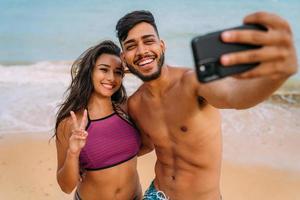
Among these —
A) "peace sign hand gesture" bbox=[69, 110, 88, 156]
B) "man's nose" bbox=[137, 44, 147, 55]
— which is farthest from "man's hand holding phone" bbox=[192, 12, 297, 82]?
"peace sign hand gesture" bbox=[69, 110, 88, 156]

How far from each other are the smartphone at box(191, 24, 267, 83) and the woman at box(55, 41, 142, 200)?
1.65m

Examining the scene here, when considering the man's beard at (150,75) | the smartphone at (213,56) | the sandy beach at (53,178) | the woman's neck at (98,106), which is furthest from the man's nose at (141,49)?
the sandy beach at (53,178)

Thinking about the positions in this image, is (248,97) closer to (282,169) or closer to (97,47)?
(97,47)

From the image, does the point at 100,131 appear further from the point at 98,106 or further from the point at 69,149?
the point at 69,149

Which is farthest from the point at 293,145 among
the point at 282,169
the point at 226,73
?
the point at 226,73

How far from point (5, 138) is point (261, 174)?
142 inches

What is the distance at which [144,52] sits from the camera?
102 inches

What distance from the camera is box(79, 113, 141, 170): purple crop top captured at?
289 centimetres

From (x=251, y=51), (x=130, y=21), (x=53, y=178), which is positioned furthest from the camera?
(x=53, y=178)

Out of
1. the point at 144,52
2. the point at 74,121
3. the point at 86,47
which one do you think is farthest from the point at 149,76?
the point at 86,47

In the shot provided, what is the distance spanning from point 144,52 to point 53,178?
3.13 metres

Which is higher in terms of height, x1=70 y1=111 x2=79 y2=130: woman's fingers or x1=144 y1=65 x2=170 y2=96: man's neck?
x1=144 y1=65 x2=170 y2=96: man's neck

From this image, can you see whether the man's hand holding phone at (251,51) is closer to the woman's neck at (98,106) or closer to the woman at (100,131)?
the woman at (100,131)

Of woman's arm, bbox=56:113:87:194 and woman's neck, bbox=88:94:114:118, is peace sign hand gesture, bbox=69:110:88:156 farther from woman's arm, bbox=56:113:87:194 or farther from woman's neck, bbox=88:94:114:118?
woman's neck, bbox=88:94:114:118
